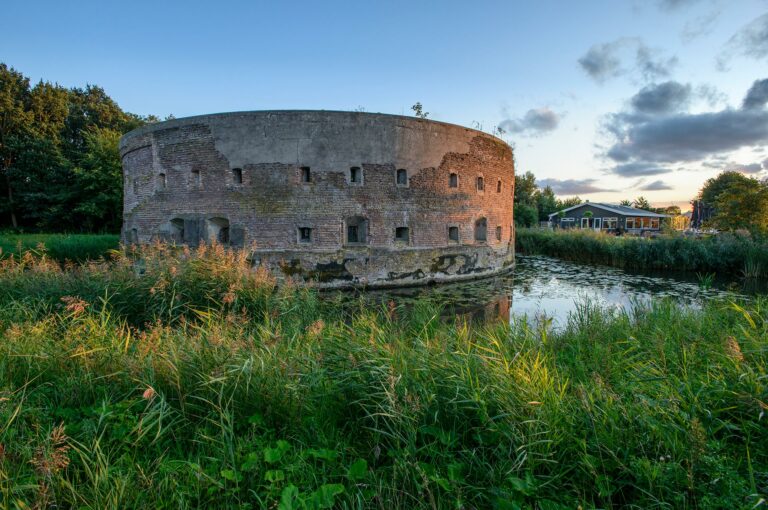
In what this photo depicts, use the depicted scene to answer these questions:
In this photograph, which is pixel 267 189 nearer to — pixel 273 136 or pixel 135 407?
pixel 273 136

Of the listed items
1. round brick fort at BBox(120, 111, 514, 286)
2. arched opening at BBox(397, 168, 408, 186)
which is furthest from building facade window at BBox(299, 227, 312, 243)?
arched opening at BBox(397, 168, 408, 186)

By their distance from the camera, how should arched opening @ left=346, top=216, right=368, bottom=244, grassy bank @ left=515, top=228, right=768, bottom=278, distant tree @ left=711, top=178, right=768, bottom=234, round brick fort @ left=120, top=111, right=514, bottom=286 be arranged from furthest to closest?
distant tree @ left=711, top=178, right=768, bottom=234 → grassy bank @ left=515, top=228, right=768, bottom=278 → arched opening @ left=346, top=216, right=368, bottom=244 → round brick fort @ left=120, top=111, right=514, bottom=286

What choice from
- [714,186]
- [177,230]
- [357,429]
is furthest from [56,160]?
[714,186]

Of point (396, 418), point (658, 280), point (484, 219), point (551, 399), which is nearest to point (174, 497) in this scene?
point (396, 418)

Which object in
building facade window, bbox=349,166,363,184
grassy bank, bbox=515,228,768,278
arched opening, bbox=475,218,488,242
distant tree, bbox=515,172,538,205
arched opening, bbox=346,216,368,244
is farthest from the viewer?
distant tree, bbox=515,172,538,205

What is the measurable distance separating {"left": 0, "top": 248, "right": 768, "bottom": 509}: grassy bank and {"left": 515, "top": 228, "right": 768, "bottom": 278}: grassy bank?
1301 centimetres

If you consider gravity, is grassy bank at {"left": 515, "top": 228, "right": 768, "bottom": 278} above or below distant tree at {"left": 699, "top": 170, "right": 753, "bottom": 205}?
below

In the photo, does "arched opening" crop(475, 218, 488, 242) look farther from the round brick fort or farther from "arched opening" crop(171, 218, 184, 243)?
"arched opening" crop(171, 218, 184, 243)

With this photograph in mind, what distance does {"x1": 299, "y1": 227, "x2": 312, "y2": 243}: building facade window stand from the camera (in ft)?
34.1

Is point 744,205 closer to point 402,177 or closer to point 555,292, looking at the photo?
point 555,292

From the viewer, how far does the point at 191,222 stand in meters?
10.6

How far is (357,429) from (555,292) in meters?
9.04

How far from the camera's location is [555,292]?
9.77 metres

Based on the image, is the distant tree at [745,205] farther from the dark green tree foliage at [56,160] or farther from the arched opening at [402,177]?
the dark green tree foliage at [56,160]
